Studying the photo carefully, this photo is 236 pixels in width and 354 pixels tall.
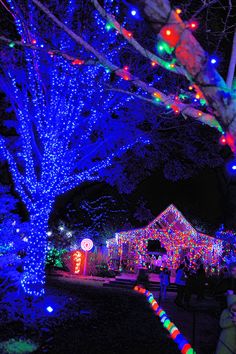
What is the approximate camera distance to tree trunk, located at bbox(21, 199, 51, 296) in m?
12.3

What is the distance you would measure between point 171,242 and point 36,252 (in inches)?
678

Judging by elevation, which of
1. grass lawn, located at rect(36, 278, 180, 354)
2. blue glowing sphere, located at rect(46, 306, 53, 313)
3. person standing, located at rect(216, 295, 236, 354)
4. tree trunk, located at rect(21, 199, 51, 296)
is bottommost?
grass lawn, located at rect(36, 278, 180, 354)

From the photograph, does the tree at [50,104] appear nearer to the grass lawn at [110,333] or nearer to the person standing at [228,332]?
the grass lawn at [110,333]

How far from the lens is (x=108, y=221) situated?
32.0 metres

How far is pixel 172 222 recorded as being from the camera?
28328 millimetres

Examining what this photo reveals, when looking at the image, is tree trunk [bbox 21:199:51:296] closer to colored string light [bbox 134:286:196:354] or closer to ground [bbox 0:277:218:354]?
ground [bbox 0:277:218:354]

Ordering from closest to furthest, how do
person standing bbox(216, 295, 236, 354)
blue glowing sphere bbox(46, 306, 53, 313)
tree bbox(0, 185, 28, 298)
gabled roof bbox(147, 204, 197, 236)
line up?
person standing bbox(216, 295, 236, 354), tree bbox(0, 185, 28, 298), blue glowing sphere bbox(46, 306, 53, 313), gabled roof bbox(147, 204, 197, 236)

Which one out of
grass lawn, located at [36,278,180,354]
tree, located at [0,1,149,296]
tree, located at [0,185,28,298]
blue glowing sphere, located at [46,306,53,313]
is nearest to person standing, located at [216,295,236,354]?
grass lawn, located at [36,278,180,354]

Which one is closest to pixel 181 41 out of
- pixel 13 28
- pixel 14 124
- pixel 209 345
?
pixel 209 345

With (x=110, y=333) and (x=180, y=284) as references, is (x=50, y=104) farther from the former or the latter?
(x=180, y=284)

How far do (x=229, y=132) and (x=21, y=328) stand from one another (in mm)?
7685

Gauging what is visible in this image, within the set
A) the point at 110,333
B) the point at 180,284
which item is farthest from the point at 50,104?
the point at 180,284

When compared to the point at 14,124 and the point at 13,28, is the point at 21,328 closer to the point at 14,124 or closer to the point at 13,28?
the point at 14,124

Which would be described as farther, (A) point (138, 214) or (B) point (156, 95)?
(A) point (138, 214)
